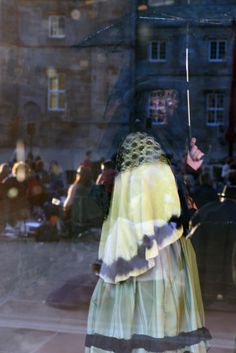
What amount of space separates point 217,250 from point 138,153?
1815mm

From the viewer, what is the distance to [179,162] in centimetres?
396

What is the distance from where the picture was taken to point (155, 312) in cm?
306

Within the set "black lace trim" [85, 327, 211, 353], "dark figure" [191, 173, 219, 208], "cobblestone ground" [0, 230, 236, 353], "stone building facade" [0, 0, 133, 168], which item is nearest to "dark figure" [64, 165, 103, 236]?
"cobblestone ground" [0, 230, 236, 353]

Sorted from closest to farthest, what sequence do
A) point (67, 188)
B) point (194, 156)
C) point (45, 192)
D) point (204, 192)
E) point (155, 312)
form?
point (155, 312) → point (194, 156) → point (204, 192) → point (67, 188) → point (45, 192)

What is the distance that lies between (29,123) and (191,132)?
1375 mm

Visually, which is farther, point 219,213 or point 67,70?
point 67,70

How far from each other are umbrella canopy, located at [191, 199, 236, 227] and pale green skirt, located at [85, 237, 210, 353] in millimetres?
Answer: 1384

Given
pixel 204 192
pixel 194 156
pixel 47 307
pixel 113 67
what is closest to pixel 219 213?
pixel 204 192

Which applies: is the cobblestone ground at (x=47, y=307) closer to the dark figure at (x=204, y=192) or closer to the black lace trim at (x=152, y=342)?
the black lace trim at (x=152, y=342)

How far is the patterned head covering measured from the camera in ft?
10.2

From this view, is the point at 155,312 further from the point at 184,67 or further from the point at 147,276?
the point at 184,67

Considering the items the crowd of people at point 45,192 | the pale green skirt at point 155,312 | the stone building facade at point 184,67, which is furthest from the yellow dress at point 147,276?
the crowd of people at point 45,192

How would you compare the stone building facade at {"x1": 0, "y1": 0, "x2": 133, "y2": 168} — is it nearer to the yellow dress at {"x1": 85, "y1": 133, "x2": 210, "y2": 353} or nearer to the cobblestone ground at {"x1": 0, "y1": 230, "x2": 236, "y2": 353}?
the cobblestone ground at {"x1": 0, "y1": 230, "x2": 236, "y2": 353}

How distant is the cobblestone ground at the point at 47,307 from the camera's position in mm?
3939
